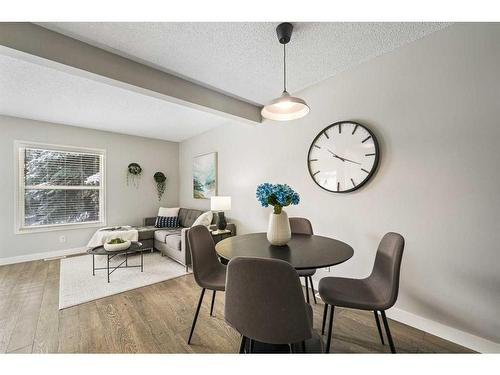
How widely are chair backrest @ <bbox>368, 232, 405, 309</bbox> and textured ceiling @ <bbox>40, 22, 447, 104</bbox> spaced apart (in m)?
1.59

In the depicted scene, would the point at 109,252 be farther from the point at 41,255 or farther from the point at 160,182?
the point at 160,182

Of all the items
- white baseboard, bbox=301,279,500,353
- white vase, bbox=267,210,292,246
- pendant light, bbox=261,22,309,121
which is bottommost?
white baseboard, bbox=301,279,500,353

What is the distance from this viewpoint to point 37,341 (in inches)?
65.3

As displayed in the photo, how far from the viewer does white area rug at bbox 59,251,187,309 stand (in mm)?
2418

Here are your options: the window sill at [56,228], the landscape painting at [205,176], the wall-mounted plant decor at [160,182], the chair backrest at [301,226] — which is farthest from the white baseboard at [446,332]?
the window sill at [56,228]

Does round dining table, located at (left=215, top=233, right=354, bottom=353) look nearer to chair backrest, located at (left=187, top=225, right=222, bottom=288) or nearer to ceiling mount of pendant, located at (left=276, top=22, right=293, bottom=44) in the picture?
chair backrest, located at (left=187, top=225, right=222, bottom=288)

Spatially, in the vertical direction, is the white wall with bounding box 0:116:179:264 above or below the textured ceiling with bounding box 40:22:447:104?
below

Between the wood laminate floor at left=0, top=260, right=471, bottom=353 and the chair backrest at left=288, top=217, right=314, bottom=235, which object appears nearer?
the wood laminate floor at left=0, top=260, right=471, bottom=353

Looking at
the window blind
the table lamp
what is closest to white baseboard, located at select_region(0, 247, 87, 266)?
the window blind

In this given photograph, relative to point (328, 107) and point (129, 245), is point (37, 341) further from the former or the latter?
point (328, 107)

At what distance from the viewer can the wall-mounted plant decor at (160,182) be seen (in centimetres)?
495

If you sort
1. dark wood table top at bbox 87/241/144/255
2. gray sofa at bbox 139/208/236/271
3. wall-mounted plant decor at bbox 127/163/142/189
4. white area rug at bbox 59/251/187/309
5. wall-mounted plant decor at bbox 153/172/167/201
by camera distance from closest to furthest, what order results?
white area rug at bbox 59/251/187/309 → dark wood table top at bbox 87/241/144/255 → gray sofa at bbox 139/208/236/271 → wall-mounted plant decor at bbox 127/163/142/189 → wall-mounted plant decor at bbox 153/172/167/201

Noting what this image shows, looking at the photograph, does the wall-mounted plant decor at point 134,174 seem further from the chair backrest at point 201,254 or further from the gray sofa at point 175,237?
the chair backrest at point 201,254

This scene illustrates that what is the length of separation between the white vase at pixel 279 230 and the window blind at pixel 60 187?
4174 mm
